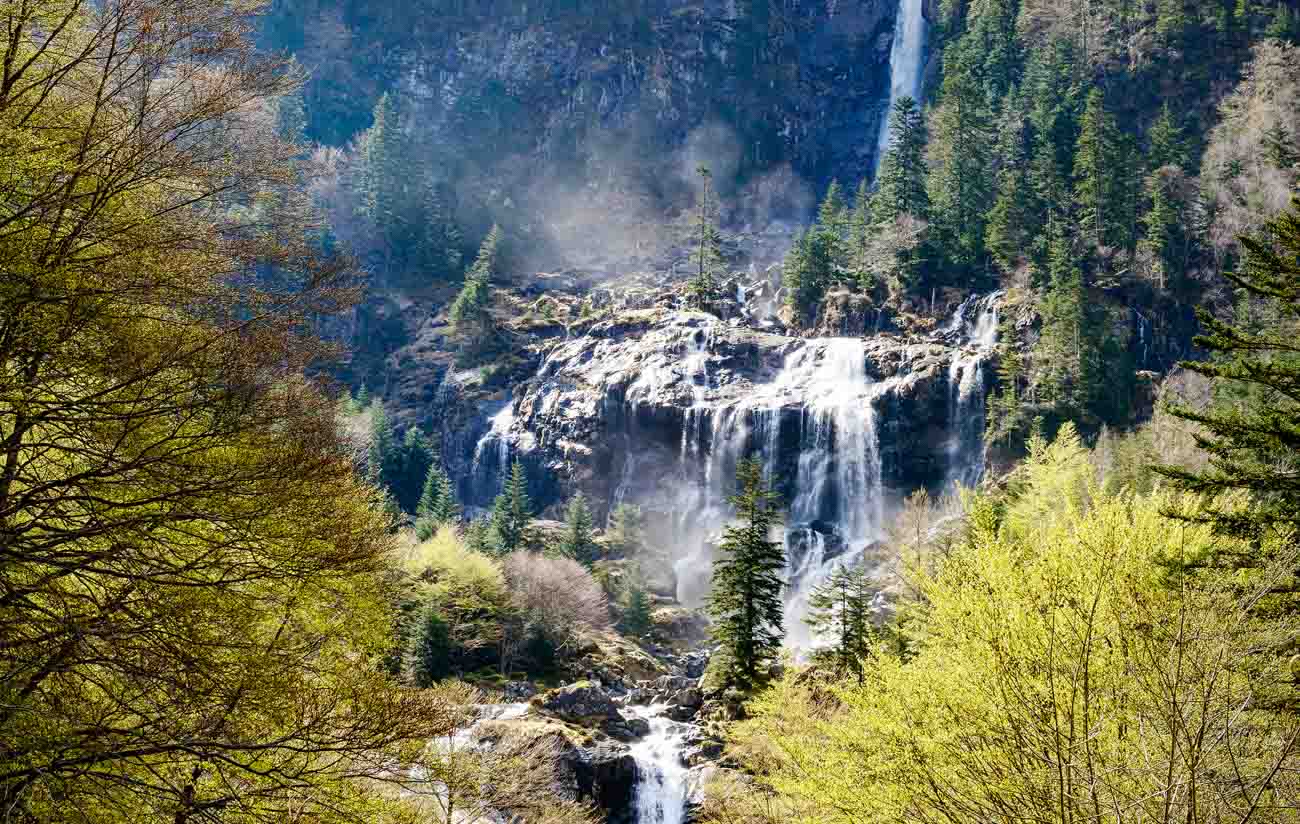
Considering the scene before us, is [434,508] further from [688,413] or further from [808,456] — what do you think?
[808,456]

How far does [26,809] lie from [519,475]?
4947 cm

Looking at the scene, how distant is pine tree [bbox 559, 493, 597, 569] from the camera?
50.6 metres

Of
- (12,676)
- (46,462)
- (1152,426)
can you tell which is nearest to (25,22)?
(46,462)

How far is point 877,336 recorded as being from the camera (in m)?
64.6

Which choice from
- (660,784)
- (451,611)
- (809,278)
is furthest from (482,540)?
(809,278)

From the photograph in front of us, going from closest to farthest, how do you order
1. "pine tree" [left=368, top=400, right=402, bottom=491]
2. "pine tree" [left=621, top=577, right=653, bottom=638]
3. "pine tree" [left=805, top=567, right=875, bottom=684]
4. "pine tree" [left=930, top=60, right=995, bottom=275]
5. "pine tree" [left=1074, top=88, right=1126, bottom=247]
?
"pine tree" [left=805, top=567, right=875, bottom=684]
"pine tree" [left=621, top=577, right=653, bottom=638]
"pine tree" [left=1074, top=88, right=1126, bottom=247]
"pine tree" [left=930, top=60, right=995, bottom=275]
"pine tree" [left=368, top=400, right=402, bottom=491]

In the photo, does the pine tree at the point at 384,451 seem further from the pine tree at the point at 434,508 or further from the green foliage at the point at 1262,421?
the green foliage at the point at 1262,421

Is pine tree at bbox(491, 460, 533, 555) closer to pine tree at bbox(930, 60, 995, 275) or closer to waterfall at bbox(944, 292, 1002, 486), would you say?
waterfall at bbox(944, 292, 1002, 486)

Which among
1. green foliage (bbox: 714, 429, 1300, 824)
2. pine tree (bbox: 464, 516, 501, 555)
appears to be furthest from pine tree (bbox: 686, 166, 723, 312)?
green foliage (bbox: 714, 429, 1300, 824)

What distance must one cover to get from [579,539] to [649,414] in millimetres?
15911

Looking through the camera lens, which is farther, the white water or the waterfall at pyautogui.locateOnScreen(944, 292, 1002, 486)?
the waterfall at pyautogui.locateOnScreen(944, 292, 1002, 486)

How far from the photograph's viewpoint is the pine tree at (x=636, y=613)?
152ft

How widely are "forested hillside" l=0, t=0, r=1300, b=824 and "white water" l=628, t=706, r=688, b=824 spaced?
10 cm

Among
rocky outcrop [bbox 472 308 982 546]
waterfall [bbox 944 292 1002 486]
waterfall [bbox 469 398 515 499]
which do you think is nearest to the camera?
waterfall [bbox 944 292 1002 486]
